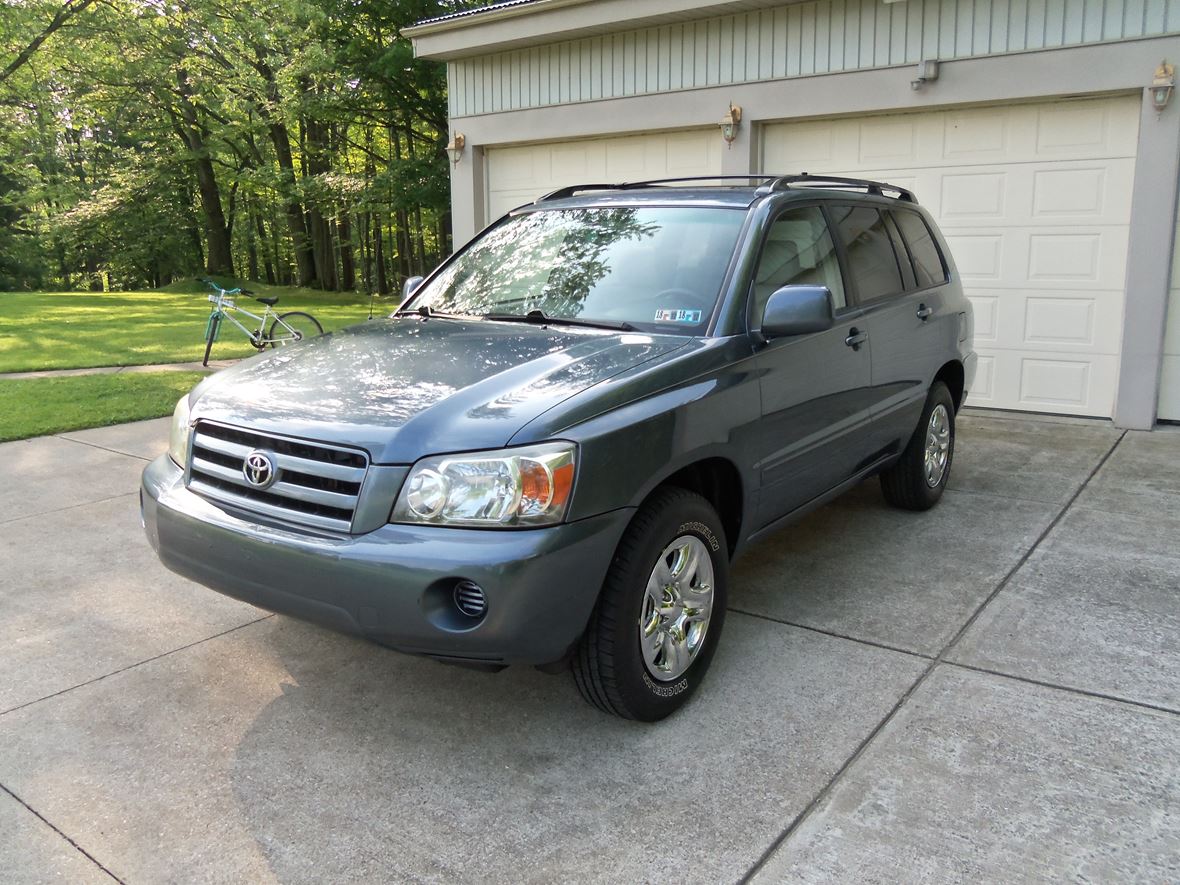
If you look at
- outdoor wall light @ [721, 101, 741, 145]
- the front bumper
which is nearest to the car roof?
the front bumper

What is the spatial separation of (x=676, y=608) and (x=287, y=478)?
52.2 inches

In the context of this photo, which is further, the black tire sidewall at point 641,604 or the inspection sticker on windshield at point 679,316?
the inspection sticker on windshield at point 679,316

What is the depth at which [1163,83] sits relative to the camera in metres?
7.36

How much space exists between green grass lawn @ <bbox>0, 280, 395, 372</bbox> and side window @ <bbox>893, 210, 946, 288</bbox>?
9392mm

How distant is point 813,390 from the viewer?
160 inches

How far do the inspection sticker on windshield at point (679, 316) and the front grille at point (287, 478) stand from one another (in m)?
1.39

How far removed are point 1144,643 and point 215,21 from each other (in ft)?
93.7

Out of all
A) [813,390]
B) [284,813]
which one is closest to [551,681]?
[284,813]

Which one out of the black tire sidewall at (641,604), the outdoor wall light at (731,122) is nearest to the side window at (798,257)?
the black tire sidewall at (641,604)

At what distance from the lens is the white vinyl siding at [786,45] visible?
7.73m

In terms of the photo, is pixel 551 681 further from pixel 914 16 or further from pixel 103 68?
pixel 103 68

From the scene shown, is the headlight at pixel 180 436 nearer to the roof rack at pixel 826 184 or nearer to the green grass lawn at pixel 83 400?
the roof rack at pixel 826 184

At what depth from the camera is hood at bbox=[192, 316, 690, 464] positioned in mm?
2850

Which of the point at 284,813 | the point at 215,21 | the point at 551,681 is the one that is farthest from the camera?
the point at 215,21
